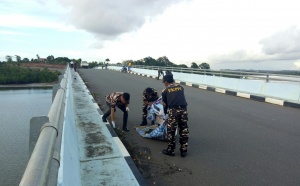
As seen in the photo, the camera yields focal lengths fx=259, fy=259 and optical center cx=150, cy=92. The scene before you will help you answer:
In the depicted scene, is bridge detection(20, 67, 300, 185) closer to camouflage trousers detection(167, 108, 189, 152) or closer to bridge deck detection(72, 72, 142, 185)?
bridge deck detection(72, 72, 142, 185)

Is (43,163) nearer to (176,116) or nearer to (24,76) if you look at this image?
(176,116)


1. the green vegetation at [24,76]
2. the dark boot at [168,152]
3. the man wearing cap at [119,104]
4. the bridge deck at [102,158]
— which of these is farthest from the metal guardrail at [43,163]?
the green vegetation at [24,76]

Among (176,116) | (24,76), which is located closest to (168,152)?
(176,116)

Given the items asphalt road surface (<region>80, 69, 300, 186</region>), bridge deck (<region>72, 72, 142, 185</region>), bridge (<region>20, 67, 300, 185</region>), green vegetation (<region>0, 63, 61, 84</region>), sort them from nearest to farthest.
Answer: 1. bridge (<region>20, 67, 300, 185</region>)
2. bridge deck (<region>72, 72, 142, 185</region>)
3. asphalt road surface (<region>80, 69, 300, 186</region>)
4. green vegetation (<region>0, 63, 61, 84</region>)

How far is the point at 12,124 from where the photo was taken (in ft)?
43.4

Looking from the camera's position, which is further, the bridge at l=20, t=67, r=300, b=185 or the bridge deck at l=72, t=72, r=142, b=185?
the bridge deck at l=72, t=72, r=142, b=185

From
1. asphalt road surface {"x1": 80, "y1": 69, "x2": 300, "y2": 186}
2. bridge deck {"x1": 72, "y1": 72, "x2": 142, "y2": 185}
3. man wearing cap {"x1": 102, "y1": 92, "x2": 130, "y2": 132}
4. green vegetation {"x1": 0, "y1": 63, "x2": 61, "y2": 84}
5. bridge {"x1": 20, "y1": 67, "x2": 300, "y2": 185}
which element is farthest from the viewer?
green vegetation {"x1": 0, "y1": 63, "x2": 61, "y2": 84}

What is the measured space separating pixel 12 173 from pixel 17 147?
214 centimetres

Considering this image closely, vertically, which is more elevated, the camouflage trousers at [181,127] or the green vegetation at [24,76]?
the camouflage trousers at [181,127]

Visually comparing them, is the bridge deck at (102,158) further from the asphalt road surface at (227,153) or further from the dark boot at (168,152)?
the dark boot at (168,152)

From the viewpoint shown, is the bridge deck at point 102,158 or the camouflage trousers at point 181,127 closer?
the bridge deck at point 102,158

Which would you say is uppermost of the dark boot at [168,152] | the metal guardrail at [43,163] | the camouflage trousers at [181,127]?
the metal guardrail at [43,163]

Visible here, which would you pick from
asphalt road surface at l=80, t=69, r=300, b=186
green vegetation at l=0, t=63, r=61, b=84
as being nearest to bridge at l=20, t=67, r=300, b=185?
asphalt road surface at l=80, t=69, r=300, b=186

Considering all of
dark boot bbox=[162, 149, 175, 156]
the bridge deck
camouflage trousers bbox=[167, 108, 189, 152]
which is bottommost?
dark boot bbox=[162, 149, 175, 156]
